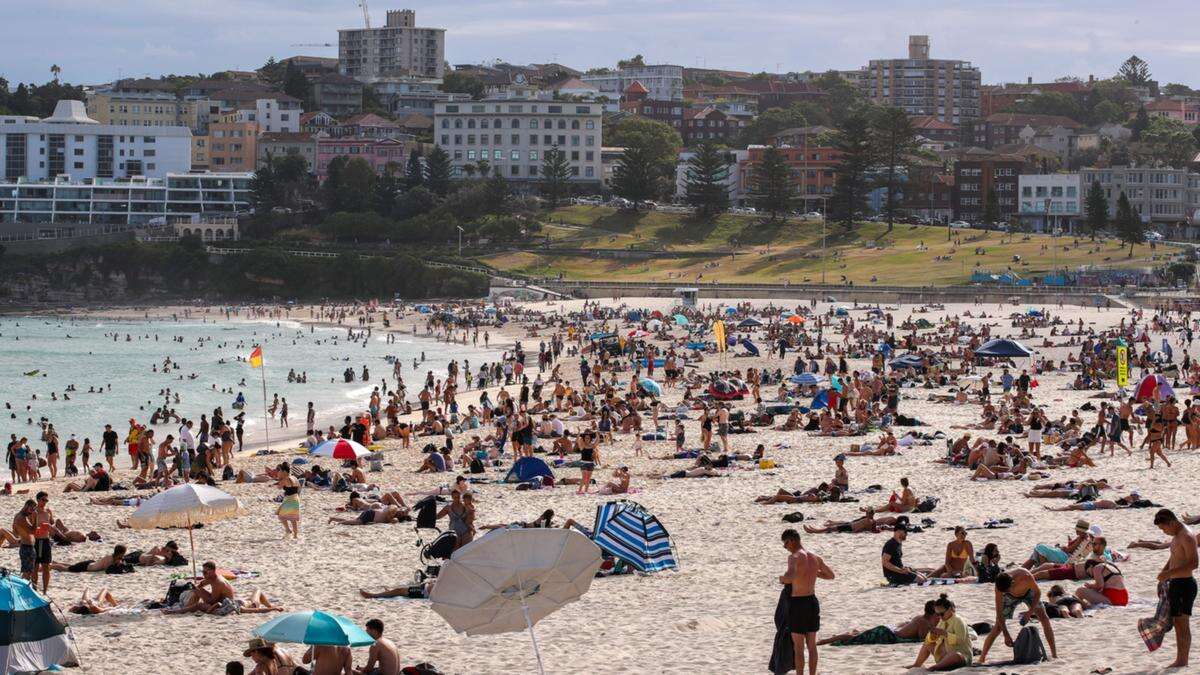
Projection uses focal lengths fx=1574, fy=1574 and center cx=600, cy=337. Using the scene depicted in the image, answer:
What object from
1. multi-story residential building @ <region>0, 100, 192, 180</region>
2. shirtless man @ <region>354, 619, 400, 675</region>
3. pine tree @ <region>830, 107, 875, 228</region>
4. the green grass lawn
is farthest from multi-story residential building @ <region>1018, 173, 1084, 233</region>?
shirtless man @ <region>354, 619, 400, 675</region>

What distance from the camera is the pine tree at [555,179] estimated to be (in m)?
85.9

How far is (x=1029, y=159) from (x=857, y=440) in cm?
7139

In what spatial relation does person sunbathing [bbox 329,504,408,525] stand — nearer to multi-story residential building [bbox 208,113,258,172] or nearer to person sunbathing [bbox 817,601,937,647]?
person sunbathing [bbox 817,601,937,647]

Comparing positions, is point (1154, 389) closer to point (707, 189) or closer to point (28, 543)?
point (28, 543)

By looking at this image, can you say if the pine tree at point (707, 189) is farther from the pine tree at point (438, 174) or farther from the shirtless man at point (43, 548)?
the shirtless man at point (43, 548)

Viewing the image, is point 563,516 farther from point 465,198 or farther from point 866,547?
point 465,198

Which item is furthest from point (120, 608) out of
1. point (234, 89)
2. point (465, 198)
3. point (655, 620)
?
point (234, 89)

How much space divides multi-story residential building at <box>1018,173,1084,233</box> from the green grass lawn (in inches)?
477

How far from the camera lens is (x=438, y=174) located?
86.8 meters

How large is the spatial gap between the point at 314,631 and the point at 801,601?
272cm

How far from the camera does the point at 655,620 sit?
10883 mm

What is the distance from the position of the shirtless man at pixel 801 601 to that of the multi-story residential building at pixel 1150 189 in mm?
78341

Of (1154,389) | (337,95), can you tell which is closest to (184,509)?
(1154,389)

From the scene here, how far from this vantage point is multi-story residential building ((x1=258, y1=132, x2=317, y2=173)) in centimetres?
9988
